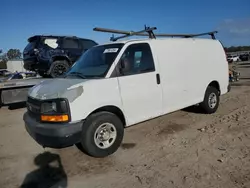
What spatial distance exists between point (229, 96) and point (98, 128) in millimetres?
6884

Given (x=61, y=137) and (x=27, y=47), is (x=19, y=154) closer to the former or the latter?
(x=61, y=137)

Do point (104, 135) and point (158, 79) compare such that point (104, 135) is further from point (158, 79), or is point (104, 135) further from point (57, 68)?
point (57, 68)

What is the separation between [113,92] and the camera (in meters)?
4.43

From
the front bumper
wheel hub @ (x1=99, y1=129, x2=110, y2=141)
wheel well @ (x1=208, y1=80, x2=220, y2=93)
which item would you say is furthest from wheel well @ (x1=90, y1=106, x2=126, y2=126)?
wheel well @ (x1=208, y1=80, x2=220, y2=93)

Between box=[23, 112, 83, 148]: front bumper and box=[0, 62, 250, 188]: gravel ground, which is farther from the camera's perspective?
box=[23, 112, 83, 148]: front bumper

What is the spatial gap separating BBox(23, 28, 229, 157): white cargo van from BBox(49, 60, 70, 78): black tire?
3.98 metres

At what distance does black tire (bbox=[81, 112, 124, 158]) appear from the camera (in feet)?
13.6

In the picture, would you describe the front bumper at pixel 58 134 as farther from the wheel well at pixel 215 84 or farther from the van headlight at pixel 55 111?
the wheel well at pixel 215 84

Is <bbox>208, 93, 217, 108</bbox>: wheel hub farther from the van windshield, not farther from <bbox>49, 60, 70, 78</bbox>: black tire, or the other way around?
<bbox>49, 60, 70, 78</bbox>: black tire

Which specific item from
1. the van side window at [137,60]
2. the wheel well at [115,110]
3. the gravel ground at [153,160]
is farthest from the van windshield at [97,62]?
the gravel ground at [153,160]

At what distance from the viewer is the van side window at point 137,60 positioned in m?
4.66

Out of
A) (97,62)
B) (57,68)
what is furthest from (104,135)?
(57,68)

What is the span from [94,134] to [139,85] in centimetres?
131

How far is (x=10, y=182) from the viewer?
3.75m
